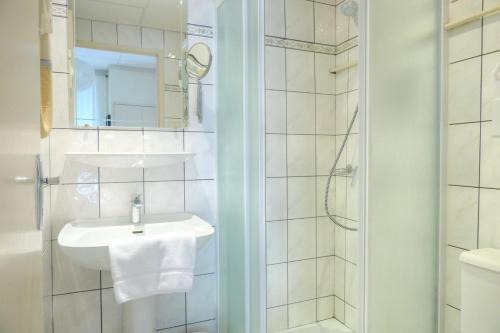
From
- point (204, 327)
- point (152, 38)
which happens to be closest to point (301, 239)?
point (204, 327)

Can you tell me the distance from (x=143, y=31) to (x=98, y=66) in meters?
0.29

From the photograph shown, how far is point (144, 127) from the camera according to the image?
1.68m

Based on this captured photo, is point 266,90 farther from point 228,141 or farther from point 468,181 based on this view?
point 468,181

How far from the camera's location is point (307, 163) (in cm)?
166

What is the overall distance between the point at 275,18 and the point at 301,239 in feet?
3.56

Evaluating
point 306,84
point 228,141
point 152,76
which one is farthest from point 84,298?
point 306,84

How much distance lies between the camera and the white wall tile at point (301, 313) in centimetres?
171

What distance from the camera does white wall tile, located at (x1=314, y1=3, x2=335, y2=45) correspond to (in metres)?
1.72

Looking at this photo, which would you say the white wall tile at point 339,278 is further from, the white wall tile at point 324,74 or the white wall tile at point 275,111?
the white wall tile at point 324,74

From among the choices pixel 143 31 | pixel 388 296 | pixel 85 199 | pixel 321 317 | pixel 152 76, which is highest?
pixel 143 31

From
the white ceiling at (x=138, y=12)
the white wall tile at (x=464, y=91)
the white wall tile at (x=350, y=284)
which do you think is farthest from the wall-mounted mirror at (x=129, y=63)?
the white wall tile at (x=464, y=91)

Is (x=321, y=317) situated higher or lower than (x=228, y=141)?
lower

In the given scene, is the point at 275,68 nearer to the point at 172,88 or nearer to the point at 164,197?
the point at 172,88

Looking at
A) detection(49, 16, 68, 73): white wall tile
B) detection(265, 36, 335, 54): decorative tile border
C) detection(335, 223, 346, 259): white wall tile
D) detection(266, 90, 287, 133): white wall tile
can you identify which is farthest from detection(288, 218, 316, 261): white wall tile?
detection(49, 16, 68, 73): white wall tile
